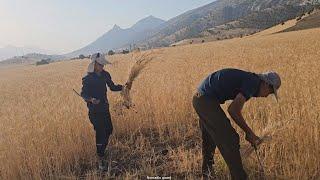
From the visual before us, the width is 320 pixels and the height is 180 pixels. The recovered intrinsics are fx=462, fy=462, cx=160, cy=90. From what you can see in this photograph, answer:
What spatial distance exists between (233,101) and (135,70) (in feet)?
13.9

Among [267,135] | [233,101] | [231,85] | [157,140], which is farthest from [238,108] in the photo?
[157,140]

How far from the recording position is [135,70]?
8.84m

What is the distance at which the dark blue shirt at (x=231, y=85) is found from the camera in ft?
15.6

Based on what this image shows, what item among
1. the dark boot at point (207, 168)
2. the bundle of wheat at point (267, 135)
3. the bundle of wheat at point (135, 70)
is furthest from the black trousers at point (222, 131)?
the bundle of wheat at point (135, 70)

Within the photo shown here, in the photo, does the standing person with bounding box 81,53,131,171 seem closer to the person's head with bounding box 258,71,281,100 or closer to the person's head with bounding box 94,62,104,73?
the person's head with bounding box 94,62,104,73

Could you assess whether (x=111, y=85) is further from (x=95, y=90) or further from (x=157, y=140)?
(x=157, y=140)

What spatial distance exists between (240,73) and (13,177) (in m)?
3.96

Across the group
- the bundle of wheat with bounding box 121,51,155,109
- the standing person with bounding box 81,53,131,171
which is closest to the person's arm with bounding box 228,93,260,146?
the standing person with bounding box 81,53,131,171

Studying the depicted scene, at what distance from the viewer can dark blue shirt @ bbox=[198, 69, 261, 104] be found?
475cm

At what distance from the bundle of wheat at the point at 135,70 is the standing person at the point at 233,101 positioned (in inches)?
130

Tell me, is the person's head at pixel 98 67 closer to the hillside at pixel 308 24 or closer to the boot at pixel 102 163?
the boot at pixel 102 163

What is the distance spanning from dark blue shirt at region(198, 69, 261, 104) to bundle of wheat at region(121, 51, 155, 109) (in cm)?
341

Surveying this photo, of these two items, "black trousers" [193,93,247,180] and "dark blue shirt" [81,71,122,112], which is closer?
"black trousers" [193,93,247,180]

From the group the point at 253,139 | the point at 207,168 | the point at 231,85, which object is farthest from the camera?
the point at 207,168
